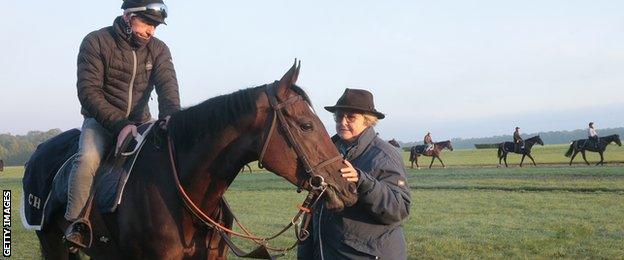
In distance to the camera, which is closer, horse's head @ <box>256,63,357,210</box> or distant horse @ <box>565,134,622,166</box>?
horse's head @ <box>256,63,357,210</box>

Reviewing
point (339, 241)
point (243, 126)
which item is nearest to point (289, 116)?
point (243, 126)

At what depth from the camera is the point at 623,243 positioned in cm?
1019

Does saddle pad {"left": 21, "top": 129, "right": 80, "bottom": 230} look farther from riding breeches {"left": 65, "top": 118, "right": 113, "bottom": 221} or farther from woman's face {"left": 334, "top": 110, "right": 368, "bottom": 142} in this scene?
woman's face {"left": 334, "top": 110, "right": 368, "bottom": 142}

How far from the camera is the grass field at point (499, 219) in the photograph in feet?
33.0

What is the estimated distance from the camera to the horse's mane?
4.12 meters

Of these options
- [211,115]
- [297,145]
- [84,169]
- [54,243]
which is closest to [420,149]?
[54,243]

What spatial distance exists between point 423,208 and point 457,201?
1882 mm

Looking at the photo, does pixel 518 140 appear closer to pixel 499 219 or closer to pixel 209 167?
pixel 499 219

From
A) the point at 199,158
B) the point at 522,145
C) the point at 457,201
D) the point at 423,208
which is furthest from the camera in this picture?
the point at 522,145

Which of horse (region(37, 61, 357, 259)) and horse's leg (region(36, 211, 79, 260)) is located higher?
horse (region(37, 61, 357, 259))

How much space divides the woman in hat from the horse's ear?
658mm

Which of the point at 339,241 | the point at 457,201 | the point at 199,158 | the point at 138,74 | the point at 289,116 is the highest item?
the point at 138,74

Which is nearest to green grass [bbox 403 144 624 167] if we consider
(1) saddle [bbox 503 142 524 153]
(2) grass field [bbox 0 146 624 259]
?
(1) saddle [bbox 503 142 524 153]

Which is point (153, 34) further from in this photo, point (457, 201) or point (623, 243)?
point (457, 201)
